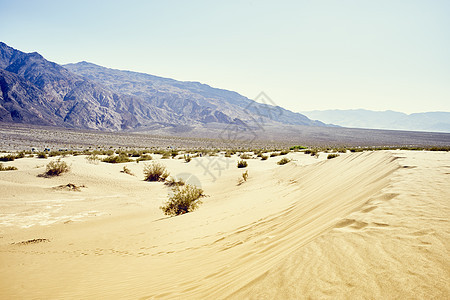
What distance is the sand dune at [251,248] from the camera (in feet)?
6.45

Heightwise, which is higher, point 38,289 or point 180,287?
point 180,287

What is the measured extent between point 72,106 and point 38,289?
125017 mm

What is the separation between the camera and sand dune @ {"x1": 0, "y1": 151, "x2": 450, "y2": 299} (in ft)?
6.45

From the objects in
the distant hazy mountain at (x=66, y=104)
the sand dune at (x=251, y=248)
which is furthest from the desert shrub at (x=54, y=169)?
the distant hazy mountain at (x=66, y=104)

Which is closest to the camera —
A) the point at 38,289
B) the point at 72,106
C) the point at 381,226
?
the point at 381,226

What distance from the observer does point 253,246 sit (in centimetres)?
359

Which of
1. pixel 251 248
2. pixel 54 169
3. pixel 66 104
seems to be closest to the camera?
pixel 251 248

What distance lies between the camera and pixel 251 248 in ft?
11.5

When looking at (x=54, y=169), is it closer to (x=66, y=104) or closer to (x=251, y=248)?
(x=251, y=248)

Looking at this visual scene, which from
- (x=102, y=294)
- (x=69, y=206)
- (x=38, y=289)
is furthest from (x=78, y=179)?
(x=102, y=294)

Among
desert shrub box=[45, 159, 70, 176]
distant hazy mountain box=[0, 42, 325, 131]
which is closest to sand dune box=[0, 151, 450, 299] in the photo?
desert shrub box=[45, 159, 70, 176]

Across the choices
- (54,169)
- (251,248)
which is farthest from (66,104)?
(251,248)

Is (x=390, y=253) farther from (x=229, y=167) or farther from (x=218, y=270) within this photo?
(x=229, y=167)

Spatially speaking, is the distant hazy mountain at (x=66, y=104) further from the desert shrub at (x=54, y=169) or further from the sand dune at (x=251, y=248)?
the sand dune at (x=251, y=248)
